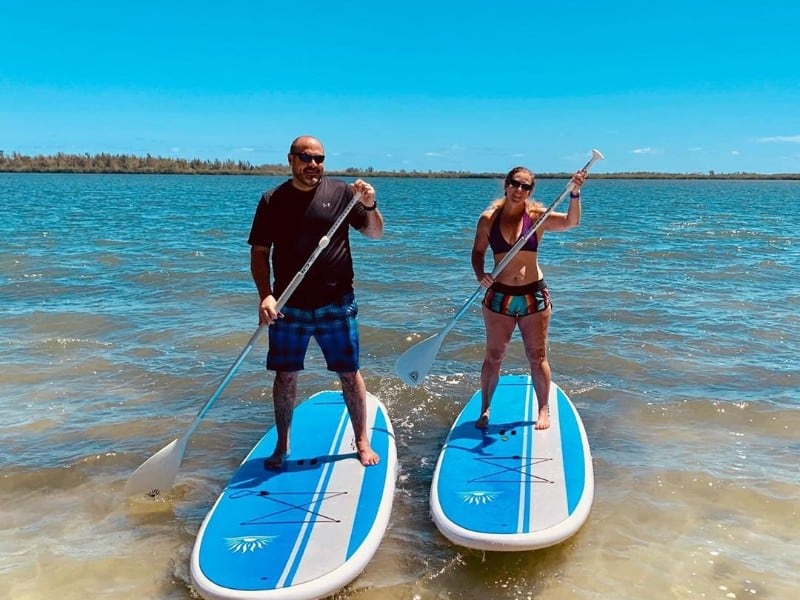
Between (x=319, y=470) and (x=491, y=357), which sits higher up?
(x=491, y=357)

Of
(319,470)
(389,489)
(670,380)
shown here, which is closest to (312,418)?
(319,470)

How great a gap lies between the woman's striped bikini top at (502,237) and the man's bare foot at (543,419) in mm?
1307

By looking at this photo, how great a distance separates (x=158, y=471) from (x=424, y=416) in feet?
8.73

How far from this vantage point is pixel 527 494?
13.9 ft

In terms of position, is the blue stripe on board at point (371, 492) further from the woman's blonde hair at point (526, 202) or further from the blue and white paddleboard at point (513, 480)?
the woman's blonde hair at point (526, 202)

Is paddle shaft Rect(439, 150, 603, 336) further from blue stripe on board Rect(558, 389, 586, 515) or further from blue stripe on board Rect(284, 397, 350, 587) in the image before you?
blue stripe on board Rect(284, 397, 350, 587)

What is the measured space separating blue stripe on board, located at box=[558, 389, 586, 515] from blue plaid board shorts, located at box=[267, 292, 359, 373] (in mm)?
1690

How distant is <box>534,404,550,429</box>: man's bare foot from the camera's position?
206 inches

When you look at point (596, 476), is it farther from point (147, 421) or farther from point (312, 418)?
point (147, 421)

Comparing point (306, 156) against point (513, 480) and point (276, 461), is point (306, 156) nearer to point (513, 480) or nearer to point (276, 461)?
point (276, 461)

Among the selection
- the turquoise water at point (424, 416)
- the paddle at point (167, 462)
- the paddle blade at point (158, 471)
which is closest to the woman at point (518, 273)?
the turquoise water at point (424, 416)

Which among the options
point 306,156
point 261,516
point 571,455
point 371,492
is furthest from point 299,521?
point 306,156

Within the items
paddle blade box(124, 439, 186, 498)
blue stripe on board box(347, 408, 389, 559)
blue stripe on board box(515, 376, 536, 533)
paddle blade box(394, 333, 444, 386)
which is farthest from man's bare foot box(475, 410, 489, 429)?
paddle blade box(124, 439, 186, 498)

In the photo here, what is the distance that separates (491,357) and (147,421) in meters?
3.38
